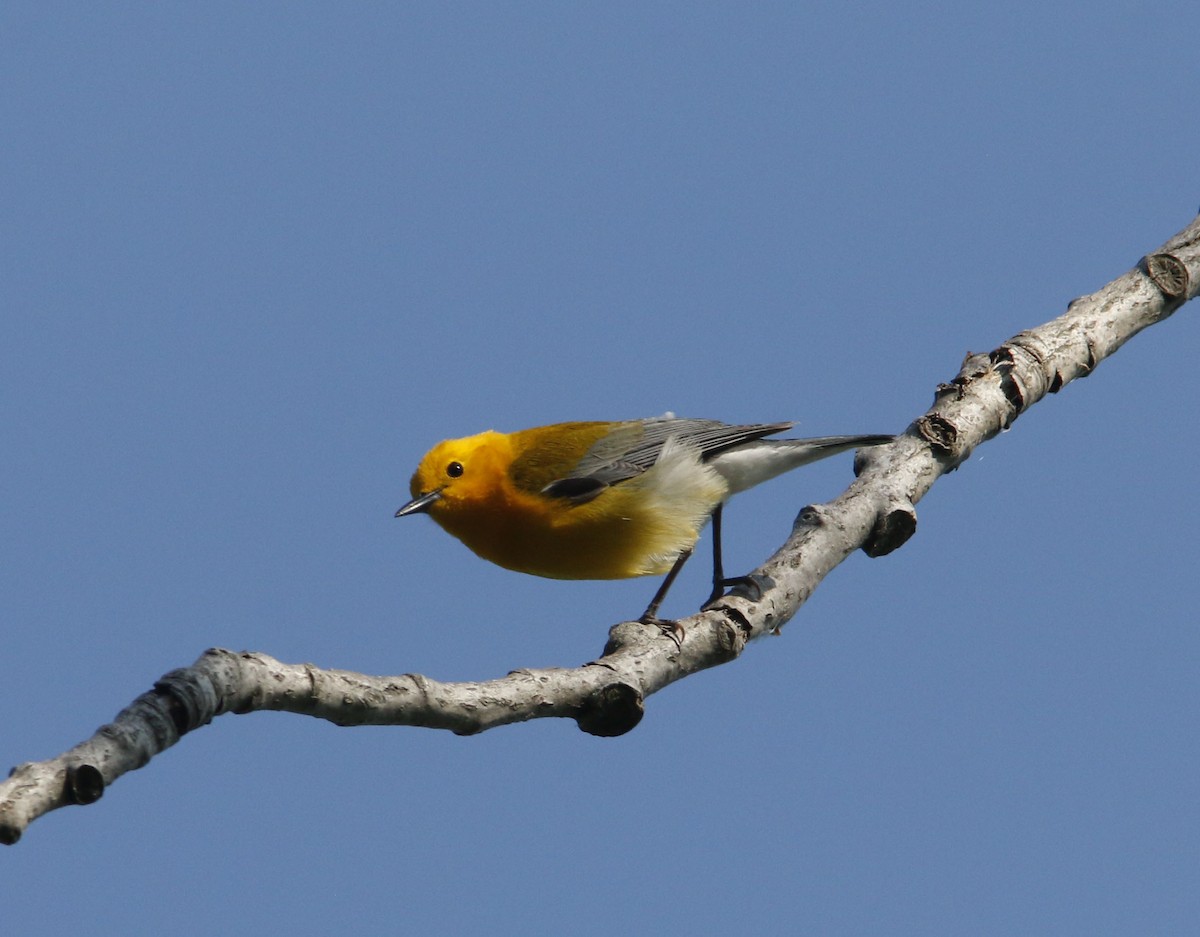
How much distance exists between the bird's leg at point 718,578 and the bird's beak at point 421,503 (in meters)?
1.76

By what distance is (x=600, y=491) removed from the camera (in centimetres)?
704

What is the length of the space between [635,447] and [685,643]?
254 centimetres

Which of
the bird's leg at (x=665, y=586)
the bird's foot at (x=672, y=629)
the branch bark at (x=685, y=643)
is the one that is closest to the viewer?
the branch bark at (x=685, y=643)

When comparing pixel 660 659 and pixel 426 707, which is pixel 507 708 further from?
pixel 660 659

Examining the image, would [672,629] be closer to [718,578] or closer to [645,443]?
[718,578]

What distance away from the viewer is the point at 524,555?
701 cm

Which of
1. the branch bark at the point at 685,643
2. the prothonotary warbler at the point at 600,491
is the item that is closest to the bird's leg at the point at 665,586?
the prothonotary warbler at the point at 600,491

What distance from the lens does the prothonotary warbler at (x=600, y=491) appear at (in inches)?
272

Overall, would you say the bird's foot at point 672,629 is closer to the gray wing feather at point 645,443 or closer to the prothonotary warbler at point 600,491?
the prothonotary warbler at point 600,491

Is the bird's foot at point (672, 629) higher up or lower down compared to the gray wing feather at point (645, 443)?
lower down

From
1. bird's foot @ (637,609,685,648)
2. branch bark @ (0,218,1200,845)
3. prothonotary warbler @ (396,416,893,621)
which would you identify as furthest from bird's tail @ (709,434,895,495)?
bird's foot @ (637,609,685,648)

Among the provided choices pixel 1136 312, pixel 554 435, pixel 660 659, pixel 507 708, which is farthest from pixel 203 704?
pixel 1136 312

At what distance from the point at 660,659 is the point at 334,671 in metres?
1.68

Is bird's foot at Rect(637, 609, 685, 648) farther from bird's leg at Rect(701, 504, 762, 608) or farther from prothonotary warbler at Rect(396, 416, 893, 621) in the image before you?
prothonotary warbler at Rect(396, 416, 893, 621)
